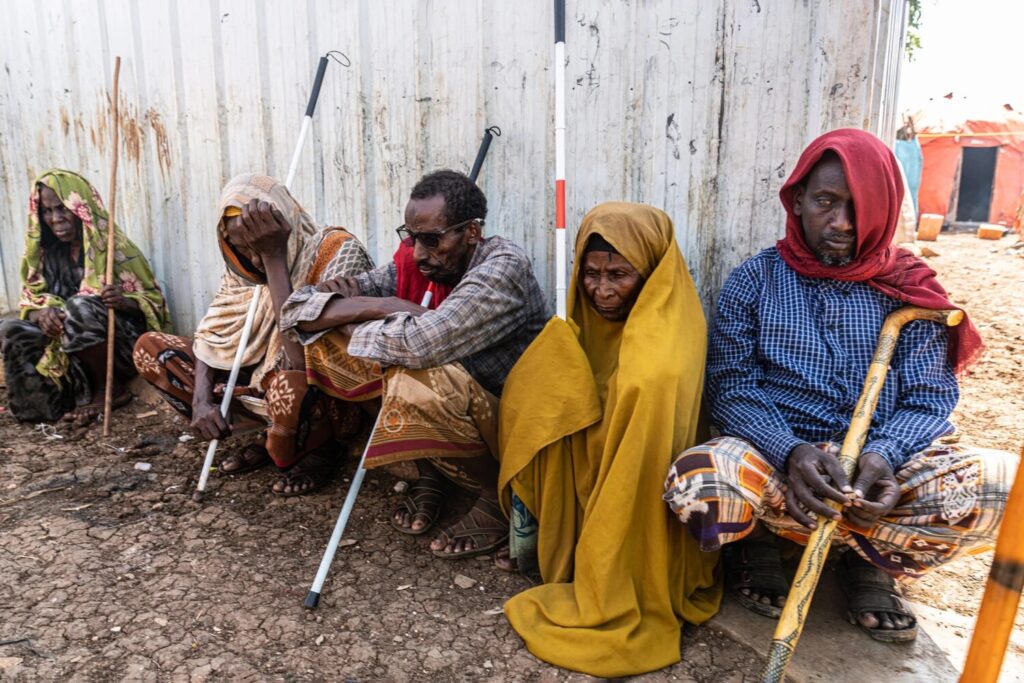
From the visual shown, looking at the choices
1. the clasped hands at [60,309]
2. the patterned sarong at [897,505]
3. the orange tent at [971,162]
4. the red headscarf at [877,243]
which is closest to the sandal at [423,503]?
the patterned sarong at [897,505]

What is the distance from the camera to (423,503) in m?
3.07

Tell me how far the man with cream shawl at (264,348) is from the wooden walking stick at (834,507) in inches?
80.8

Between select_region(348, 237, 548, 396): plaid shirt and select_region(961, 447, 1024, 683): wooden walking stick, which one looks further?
select_region(348, 237, 548, 396): plaid shirt

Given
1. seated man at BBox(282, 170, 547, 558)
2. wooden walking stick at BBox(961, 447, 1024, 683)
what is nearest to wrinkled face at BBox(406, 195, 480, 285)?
seated man at BBox(282, 170, 547, 558)

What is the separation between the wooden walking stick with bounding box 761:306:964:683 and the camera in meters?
1.97

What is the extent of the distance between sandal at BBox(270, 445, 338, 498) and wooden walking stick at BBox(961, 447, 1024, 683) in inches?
107

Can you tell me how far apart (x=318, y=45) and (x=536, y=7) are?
4.24 feet

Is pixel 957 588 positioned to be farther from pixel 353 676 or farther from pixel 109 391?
pixel 109 391

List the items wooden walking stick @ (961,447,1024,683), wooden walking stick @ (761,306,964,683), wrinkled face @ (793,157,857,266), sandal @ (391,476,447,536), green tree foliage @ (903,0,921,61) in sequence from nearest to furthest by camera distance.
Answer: wooden walking stick @ (961,447,1024,683)
wooden walking stick @ (761,306,964,683)
wrinkled face @ (793,157,857,266)
sandal @ (391,476,447,536)
green tree foliage @ (903,0,921,61)

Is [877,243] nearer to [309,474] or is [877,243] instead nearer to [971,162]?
[309,474]

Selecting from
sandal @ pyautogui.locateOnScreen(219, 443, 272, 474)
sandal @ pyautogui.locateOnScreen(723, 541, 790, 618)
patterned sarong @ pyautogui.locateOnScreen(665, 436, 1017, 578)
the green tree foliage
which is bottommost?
sandal @ pyautogui.locateOnScreen(219, 443, 272, 474)

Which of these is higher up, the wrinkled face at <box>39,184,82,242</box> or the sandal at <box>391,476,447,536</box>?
the wrinkled face at <box>39,184,82,242</box>

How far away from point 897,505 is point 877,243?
2.72 feet

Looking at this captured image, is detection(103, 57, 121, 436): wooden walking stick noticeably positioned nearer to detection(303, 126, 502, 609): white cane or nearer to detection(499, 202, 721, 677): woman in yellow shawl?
detection(303, 126, 502, 609): white cane
